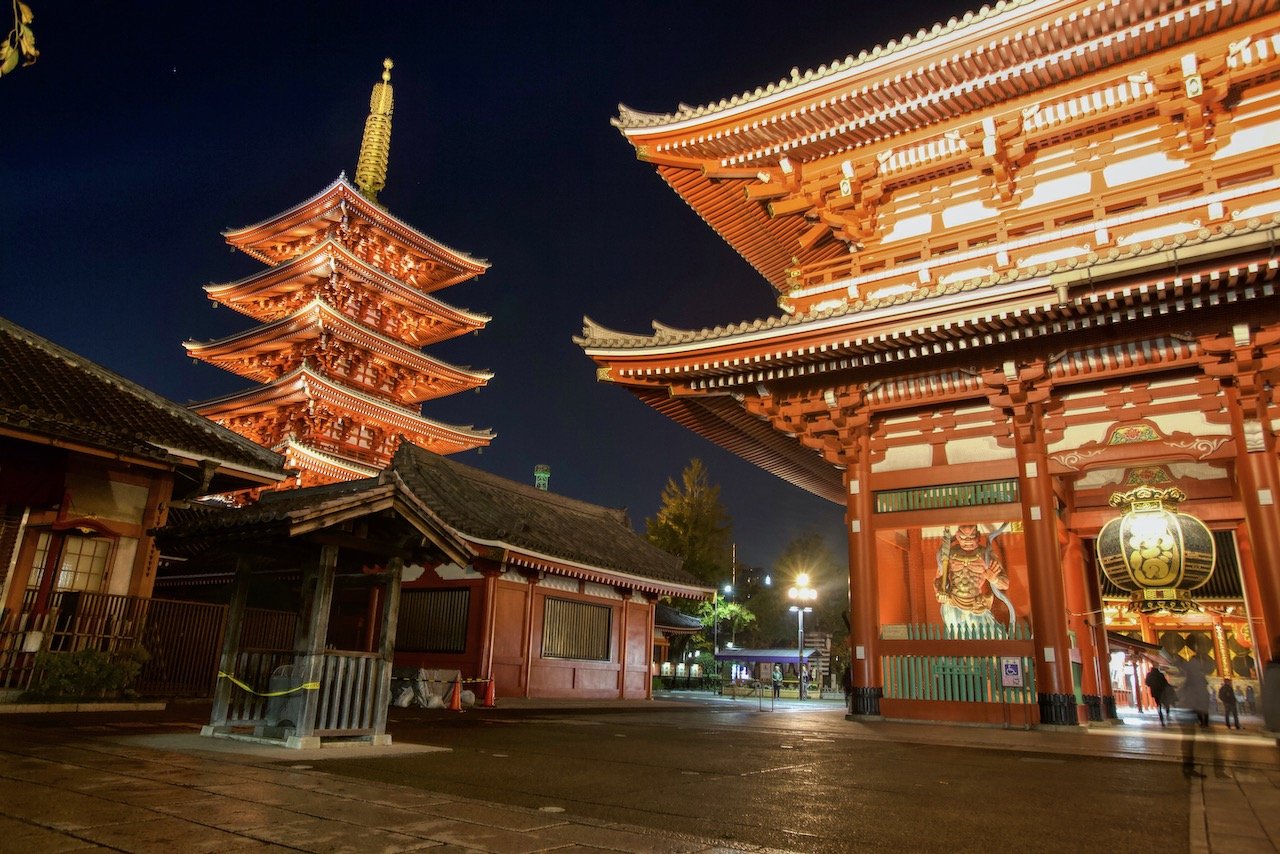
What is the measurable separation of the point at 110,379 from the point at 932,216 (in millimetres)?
15150

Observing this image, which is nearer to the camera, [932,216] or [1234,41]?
[1234,41]

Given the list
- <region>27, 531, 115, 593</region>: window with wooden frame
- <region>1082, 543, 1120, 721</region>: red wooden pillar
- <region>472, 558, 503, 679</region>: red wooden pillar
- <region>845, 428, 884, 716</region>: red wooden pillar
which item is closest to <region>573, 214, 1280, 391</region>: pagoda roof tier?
<region>845, 428, 884, 716</region>: red wooden pillar

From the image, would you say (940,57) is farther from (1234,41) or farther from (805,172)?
(1234,41)

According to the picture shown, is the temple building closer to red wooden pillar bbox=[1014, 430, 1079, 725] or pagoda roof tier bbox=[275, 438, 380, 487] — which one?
red wooden pillar bbox=[1014, 430, 1079, 725]

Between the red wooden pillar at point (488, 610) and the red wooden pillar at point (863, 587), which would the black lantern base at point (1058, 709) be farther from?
the red wooden pillar at point (488, 610)

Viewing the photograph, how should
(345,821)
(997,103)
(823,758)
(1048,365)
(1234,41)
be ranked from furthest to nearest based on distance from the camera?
(997,103), (1048,365), (1234,41), (823,758), (345,821)

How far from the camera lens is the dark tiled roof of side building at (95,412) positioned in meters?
10.6

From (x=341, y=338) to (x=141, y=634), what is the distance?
70.4ft

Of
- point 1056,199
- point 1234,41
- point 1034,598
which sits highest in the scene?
point 1234,41

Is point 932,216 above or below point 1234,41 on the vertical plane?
below

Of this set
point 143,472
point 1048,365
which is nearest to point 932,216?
point 1048,365

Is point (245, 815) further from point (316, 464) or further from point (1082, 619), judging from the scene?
point (316, 464)

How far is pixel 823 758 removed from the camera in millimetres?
7367

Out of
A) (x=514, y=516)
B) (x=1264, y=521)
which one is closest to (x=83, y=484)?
(x=514, y=516)
